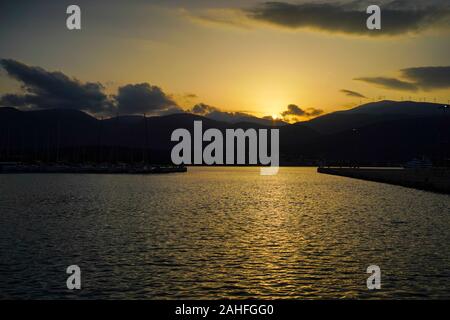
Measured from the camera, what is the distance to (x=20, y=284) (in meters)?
21.4

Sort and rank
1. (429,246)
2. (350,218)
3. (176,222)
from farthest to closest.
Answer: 1. (350,218)
2. (176,222)
3. (429,246)

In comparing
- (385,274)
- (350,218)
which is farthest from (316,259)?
(350,218)

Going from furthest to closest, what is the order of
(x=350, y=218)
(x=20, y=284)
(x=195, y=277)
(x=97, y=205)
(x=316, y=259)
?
(x=97, y=205) < (x=350, y=218) < (x=316, y=259) < (x=195, y=277) < (x=20, y=284)

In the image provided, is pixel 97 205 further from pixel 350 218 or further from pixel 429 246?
pixel 429 246

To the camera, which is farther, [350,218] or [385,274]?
[350,218]

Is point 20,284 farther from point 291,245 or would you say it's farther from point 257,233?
point 257,233

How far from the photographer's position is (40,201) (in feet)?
224

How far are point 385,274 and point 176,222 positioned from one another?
24322 mm

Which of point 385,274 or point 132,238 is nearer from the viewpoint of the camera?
point 385,274

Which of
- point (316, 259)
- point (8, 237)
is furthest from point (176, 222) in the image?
point (316, 259)

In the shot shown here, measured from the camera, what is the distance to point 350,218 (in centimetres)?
4941

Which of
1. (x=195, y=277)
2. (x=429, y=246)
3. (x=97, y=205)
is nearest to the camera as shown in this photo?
(x=195, y=277)
